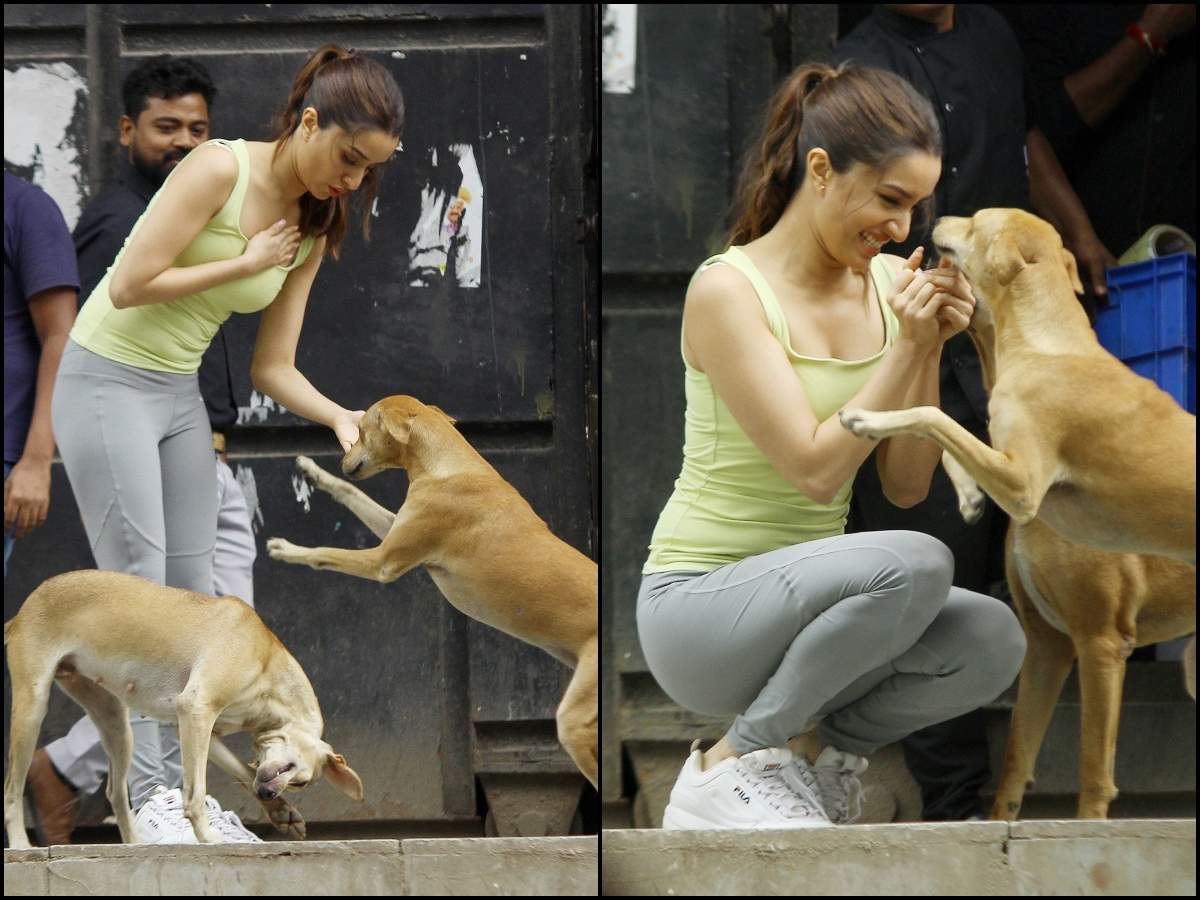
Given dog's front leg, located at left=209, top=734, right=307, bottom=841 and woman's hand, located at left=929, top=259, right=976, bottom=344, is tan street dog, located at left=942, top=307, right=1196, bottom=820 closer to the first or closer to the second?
woman's hand, located at left=929, top=259, right=976, bottom=344

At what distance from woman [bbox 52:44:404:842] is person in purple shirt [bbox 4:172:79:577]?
73 mm

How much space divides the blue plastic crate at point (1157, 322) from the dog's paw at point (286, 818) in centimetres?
229

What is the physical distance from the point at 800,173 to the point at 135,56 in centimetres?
170

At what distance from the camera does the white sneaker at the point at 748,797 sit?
3.72 meters

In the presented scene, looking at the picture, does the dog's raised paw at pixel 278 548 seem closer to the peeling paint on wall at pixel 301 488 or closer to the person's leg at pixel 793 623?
the peeling paint on wall at pixel 301 488

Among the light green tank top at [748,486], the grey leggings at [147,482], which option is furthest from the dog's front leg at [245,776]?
the light green tank top at [748,486]

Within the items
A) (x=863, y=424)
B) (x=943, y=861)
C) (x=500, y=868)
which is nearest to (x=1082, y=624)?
(x=943, y=861)

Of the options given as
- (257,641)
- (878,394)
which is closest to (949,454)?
(878,394)

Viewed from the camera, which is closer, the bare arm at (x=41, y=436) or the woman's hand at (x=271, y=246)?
the woman's hand at (x=271, y=246)

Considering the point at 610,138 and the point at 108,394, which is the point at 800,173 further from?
the point at 108,394

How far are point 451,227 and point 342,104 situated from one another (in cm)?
41

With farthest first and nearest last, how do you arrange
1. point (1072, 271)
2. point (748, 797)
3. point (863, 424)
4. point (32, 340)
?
1. point (32, 340)
2. point (1072, 271)
3. point (748, 797)
4. point (863, 424)

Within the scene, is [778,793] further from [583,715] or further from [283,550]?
[283,550]

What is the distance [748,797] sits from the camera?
3746 millimetres
